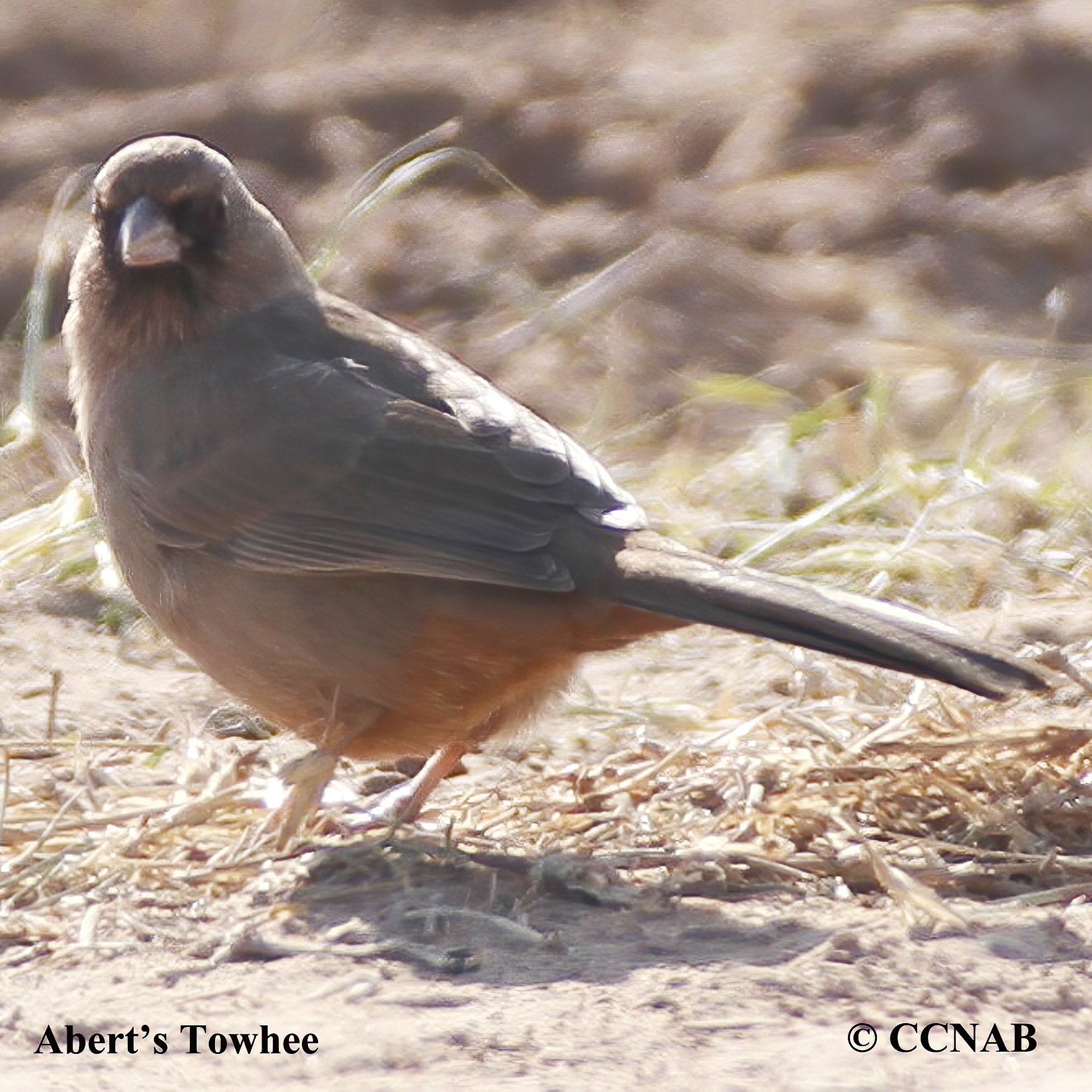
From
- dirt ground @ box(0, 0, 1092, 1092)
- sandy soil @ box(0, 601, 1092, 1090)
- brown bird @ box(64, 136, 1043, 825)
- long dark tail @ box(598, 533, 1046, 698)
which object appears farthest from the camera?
brown bird @ box(64, 136, 1043, 825)

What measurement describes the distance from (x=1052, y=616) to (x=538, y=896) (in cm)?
201

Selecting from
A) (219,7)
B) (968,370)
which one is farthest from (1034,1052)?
(219,7)

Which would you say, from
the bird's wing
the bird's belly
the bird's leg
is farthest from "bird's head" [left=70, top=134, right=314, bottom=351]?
the bird's leg

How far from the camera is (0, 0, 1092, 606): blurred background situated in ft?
24.2

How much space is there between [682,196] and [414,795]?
173 inches

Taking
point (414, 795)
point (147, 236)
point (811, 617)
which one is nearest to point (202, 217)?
point (147, 236)

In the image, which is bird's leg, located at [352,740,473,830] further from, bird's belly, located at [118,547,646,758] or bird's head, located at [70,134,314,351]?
bird's head, located at [70,134,314,351]

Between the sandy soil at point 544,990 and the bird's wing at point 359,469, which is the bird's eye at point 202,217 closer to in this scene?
the bird's wing at point 359,469

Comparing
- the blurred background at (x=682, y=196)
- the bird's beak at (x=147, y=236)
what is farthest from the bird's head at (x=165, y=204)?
the blurred background at (x=682, y=196)

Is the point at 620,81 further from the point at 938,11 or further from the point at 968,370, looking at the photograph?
the point at 968,370

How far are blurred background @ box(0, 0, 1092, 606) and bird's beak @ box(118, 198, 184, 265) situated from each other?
8.23 feet

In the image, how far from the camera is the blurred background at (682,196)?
24.2 feet

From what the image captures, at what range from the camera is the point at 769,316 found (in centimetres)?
802

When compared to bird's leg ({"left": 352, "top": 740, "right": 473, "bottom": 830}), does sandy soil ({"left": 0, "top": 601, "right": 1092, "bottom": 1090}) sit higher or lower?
lower
